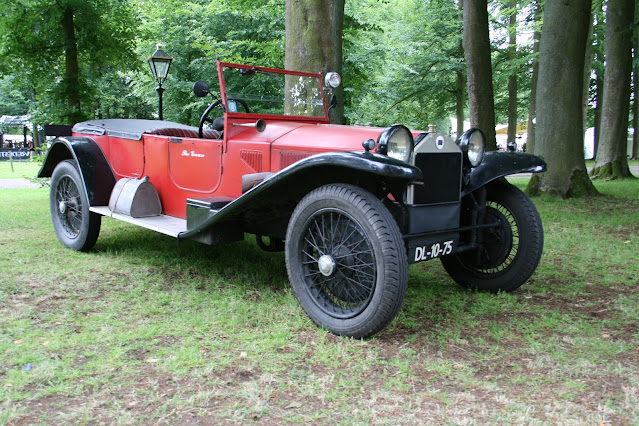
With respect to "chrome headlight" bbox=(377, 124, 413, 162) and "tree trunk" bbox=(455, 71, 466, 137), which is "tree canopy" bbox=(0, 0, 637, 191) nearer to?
"tree trunk" bbox=(455, 71, 466, 137)

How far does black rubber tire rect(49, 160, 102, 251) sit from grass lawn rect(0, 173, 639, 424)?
0.99 ft

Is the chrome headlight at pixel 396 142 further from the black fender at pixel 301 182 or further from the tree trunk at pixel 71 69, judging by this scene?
the tree trunk at pixel 71 69

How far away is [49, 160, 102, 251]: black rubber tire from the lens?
16.7ft

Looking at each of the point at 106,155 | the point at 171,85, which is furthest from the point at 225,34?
the point at 106,155

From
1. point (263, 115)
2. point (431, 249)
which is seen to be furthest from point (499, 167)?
point (263, 115)

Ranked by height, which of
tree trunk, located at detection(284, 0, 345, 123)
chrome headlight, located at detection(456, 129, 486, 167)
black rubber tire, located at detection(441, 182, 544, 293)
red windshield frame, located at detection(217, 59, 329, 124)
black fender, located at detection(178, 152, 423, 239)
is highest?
tree trunk, located at detection(284, 0, 345, 123)

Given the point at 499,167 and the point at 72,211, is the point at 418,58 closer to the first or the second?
the point at 72,211

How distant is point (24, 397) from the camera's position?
2410mm

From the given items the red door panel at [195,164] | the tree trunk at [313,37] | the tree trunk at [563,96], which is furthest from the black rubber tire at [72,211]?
the tree trunk at [563,96]

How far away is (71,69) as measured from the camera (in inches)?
391

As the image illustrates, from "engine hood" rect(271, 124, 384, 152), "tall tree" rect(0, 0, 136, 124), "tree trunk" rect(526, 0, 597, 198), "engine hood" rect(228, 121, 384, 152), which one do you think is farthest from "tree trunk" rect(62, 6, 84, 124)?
"tree trunk" rect(526, 0, 597, 198)

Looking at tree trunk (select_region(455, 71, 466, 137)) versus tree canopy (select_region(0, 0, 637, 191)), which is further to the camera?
tree trunk (select_region(455, 71, 466, 137))

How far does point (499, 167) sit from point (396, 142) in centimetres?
106

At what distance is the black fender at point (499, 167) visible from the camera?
12.4 ft
